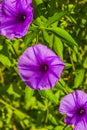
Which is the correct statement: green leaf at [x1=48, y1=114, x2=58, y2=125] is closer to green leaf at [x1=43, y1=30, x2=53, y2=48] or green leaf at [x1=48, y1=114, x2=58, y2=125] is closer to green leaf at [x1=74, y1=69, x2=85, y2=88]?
green leaf at [x1=74, y1=69, x2=85, y2=88]

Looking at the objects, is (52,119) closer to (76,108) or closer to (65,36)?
(76,108)

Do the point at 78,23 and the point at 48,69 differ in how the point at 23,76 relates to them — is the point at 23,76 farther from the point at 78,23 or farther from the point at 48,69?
the point at 78,23

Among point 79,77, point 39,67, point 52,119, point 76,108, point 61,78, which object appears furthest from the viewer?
point 52,119

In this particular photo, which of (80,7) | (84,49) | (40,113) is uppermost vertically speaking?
(80,7)

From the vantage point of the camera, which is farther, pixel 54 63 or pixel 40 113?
pixel 40 113

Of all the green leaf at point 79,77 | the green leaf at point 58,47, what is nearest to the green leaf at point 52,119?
the green leaf at point 79,77

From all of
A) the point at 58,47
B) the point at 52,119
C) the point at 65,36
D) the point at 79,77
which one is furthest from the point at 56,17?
the point at 52,119

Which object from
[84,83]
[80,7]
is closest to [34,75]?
[80,7]
